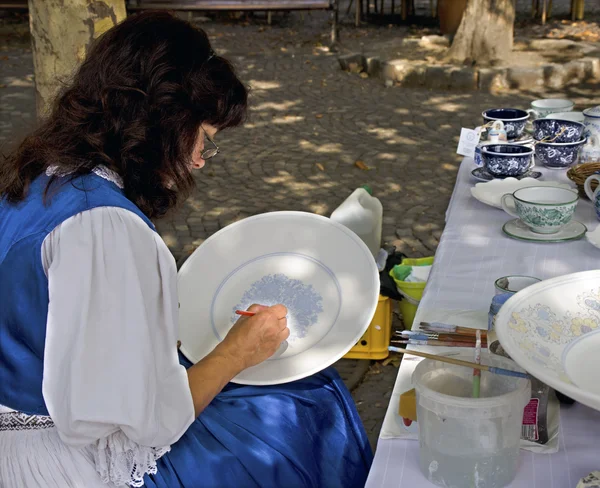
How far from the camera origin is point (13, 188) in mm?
1580

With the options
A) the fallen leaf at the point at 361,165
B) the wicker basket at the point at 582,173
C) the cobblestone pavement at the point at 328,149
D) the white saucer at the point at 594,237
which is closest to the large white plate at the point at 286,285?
the white saucer at the point at 594,237

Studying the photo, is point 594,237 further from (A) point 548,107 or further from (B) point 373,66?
(B) point 373,66

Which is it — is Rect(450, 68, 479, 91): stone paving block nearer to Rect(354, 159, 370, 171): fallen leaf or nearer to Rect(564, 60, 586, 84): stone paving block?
Rect(564, 60, 586, 84): stone paving block

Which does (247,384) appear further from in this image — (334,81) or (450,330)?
(334,81)

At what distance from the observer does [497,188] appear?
2.45 metres

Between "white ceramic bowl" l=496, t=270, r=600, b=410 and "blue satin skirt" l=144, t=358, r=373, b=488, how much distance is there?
0.60 metres

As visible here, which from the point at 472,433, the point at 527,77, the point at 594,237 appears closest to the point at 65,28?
the point at 594,237

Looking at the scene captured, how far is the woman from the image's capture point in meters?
1.39

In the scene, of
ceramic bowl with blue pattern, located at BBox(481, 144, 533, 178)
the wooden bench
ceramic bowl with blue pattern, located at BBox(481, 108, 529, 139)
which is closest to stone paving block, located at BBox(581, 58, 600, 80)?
the wooden bench

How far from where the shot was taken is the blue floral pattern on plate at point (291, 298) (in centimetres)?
192

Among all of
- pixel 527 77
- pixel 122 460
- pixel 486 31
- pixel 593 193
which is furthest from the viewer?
pixel 486 31

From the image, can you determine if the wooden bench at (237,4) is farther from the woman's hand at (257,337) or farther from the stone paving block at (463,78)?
the woman's hand at (257,337)

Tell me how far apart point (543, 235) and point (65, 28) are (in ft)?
6.28

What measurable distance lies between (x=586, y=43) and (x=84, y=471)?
8199 millimetres
